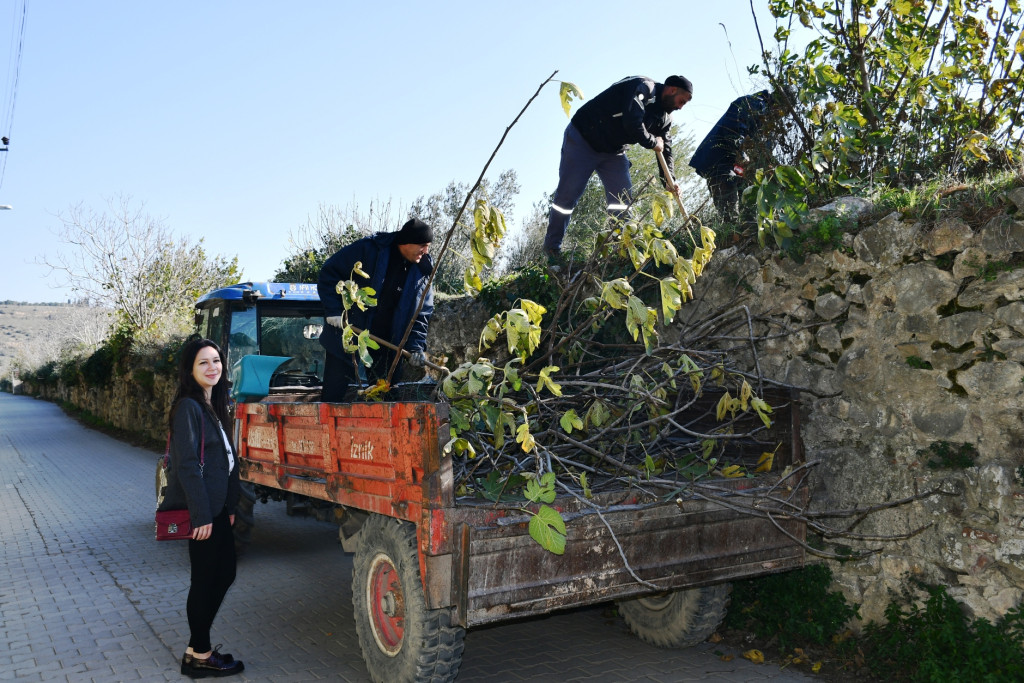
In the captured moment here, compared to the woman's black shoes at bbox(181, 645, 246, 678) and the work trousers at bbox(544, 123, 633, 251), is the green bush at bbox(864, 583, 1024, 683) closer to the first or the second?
the woman's black shoes at bbox(181, 645, 246, 678)

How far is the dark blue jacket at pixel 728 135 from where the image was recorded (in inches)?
249

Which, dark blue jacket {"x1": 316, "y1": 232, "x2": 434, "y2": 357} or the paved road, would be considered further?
dark blue jacket {"x1": 316, "y1": 232, "x2": 434, "y2": 357}

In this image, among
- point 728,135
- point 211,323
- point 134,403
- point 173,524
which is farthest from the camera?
point 134,403

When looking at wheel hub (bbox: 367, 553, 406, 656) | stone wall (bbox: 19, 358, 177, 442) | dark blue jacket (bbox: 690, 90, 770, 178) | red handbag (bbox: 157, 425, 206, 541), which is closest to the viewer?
wheel hub (bbox: 367, 553, 406, 656)

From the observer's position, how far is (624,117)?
6.26 meters

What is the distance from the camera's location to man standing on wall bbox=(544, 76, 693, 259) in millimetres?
6273

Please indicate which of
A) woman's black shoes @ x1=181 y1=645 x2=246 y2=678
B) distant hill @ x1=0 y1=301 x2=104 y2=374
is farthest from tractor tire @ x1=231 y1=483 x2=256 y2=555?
distant hill @ x1=0 y1=301 x2=104 y2=374

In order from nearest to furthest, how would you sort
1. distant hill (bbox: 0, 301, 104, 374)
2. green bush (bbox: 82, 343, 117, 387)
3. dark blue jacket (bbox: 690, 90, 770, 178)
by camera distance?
dark blue jacket (bbox: 690, 90, 770, 178), green bush (bbox: 82, 343, 117, 387), distant hill (bbox: 0, 301, 104, 374)

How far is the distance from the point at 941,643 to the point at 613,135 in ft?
14.4

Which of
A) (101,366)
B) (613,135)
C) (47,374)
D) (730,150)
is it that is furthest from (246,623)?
(47,374)

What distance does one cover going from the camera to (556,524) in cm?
324

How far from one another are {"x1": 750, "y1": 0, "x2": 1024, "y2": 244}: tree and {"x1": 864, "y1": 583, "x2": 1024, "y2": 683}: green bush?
89.5 inches

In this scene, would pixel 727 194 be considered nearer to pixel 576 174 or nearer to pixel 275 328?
pixel 576 174

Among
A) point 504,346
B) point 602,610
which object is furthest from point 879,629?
point 504,346
